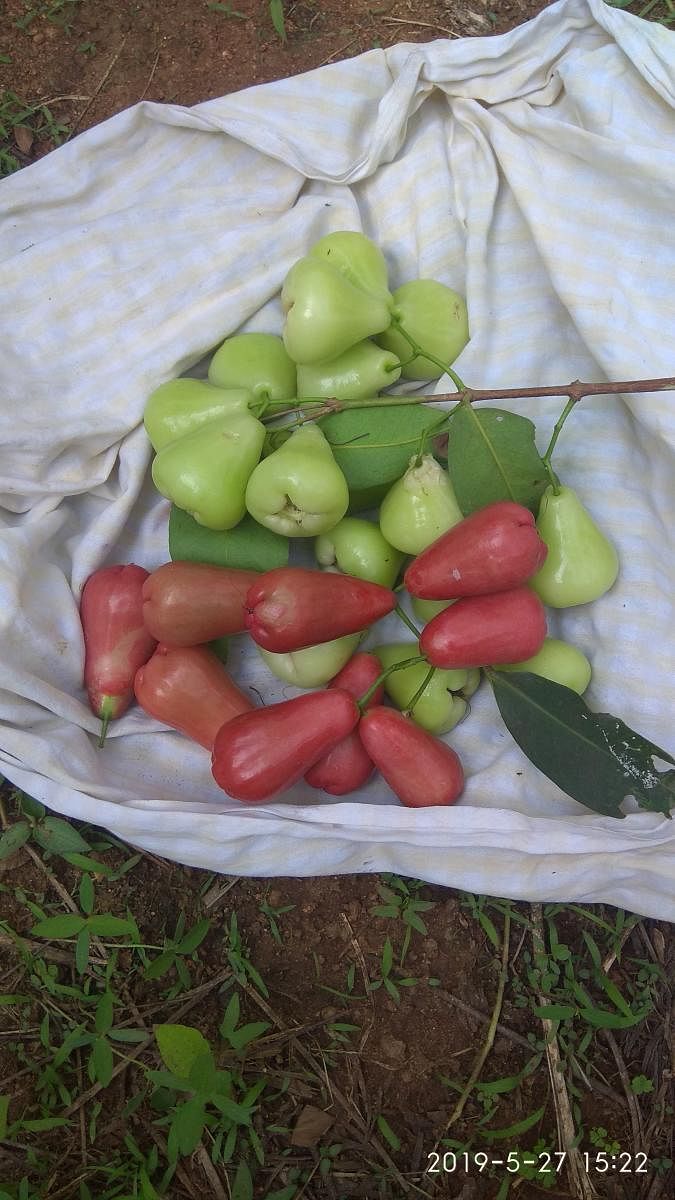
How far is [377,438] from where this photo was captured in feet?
4.01

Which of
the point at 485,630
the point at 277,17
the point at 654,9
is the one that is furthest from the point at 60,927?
the point at 654,9

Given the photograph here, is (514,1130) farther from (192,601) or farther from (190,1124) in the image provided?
(192,601)

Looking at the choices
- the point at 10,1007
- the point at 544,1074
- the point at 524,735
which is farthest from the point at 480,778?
the point at 10,1007

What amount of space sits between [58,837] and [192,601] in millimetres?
412

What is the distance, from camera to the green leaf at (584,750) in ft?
3.66

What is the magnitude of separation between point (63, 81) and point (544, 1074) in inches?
68.0

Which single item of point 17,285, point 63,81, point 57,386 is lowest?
point 57,386

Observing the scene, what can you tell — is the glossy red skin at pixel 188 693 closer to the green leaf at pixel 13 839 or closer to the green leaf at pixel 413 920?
the green leaf at pixel 13 839

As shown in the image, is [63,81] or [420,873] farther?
[63,81]

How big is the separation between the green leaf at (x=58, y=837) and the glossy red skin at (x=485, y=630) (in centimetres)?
57

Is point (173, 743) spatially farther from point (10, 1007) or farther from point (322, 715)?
point (10, 1007)

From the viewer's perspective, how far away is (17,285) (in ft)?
4.23

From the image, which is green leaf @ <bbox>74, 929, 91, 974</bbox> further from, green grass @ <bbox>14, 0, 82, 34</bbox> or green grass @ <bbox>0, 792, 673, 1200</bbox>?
green grass @ <bbox>14, 0, 82, 34</bbox>

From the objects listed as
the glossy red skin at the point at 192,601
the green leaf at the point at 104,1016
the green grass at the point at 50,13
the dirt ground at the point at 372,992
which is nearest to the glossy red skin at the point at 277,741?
the glossy red skin at the point at 192,601
